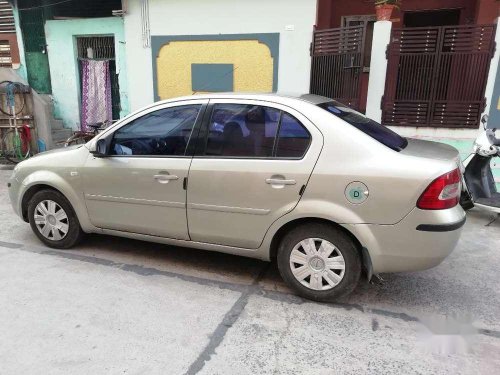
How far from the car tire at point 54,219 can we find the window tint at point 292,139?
7.45 ft

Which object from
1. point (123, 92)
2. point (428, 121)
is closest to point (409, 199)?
point (428, 121)

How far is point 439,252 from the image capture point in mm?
→ 2900

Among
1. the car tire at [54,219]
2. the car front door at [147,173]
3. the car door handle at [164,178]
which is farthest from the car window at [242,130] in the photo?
the car tire at [54,219]

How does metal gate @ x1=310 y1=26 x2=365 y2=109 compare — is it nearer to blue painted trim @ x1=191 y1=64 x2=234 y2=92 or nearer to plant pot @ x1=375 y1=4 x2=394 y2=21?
plant pot @ x1=375 y1=4 x2=394 y2=21

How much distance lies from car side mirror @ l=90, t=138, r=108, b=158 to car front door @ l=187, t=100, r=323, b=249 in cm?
92

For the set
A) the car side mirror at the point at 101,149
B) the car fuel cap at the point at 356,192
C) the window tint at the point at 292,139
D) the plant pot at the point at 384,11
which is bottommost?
the car fuel cap at the point at 356,192

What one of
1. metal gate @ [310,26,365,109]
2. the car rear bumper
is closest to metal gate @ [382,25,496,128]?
metal gate @ [310,26,365,109]

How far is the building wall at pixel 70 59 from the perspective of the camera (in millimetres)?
9227

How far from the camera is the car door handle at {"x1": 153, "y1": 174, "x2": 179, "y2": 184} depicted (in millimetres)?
3486

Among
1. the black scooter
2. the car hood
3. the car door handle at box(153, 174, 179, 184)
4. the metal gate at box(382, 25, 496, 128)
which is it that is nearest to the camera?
the car hood

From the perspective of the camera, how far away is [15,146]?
9008 millimetres

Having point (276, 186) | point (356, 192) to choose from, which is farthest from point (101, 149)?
point (356, 192)

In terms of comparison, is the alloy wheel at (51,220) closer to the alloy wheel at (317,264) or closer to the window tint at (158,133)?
the window tint at (158,133)

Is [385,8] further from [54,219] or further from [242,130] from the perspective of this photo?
[54,219]
